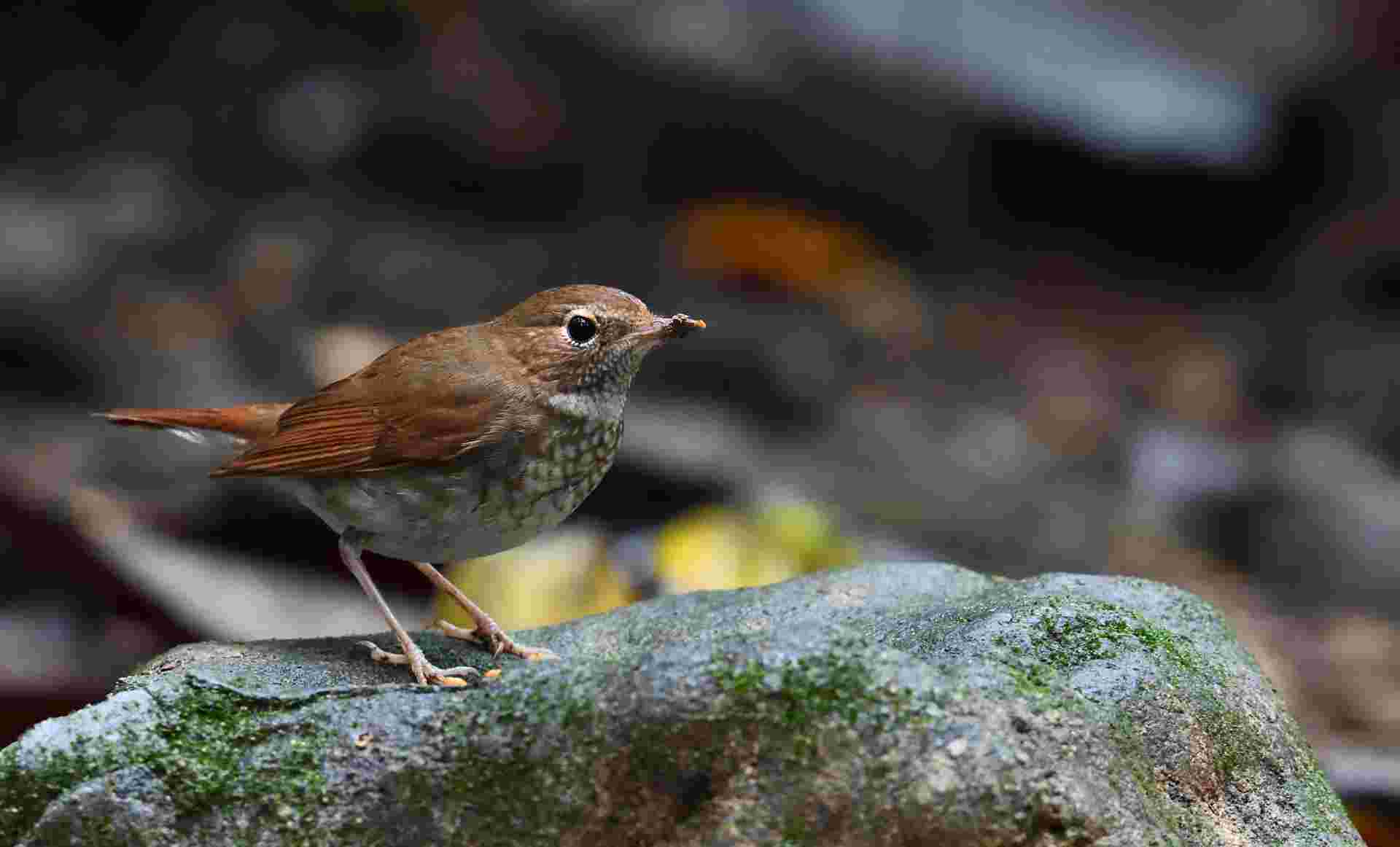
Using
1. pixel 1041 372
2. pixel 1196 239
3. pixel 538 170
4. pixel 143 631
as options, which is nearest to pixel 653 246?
pixel 538 170

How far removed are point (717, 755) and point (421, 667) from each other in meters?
1.08

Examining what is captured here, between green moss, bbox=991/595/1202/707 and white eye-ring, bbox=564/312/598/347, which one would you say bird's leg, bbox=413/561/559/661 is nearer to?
white eye-ring, bbox=564/312/598/347

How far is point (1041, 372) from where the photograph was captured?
916cm

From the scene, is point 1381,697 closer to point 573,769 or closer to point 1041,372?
point 1041,372

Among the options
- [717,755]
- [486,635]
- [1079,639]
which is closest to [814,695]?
[717,755]

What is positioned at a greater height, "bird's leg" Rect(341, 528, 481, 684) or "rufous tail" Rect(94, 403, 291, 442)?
"rufous tail" Rect(94, 403, 291, 442)

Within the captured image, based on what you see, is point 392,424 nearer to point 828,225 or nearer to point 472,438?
point 472,438

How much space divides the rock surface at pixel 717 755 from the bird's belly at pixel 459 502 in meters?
0.57

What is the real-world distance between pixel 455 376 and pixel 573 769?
125 centimetres

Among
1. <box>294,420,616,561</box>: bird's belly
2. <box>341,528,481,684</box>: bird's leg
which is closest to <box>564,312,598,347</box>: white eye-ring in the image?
<box>294,420,616,561</box>: bird's belly

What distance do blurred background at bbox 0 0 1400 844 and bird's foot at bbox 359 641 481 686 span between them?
423 cm

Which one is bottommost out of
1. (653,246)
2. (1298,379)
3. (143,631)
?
(143,631)

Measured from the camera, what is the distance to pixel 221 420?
13.2 feet

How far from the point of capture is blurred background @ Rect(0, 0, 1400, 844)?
27.0 ft
